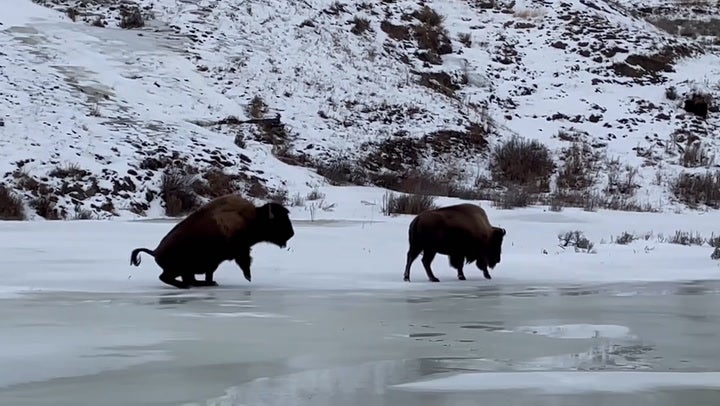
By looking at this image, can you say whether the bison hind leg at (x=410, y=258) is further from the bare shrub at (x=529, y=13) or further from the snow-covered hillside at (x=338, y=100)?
the bare shrub at (x=529, y=13)

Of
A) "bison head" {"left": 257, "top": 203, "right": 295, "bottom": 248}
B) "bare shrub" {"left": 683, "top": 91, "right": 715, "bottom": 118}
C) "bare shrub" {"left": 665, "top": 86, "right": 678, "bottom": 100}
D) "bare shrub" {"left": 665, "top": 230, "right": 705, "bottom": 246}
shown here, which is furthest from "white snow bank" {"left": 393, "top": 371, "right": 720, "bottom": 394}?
"bare shrub" {"left": 665, "top": 86, "right": 678, "bottom": 100}

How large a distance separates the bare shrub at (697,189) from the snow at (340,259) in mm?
9307

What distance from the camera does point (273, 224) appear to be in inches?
430

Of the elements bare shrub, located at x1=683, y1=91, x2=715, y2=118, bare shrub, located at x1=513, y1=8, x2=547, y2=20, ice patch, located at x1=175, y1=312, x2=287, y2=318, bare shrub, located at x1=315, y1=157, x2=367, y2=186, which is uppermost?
bare shrub, located at x1=513, y1=8, x2=547, y2=20

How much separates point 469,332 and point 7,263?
6.08 meters

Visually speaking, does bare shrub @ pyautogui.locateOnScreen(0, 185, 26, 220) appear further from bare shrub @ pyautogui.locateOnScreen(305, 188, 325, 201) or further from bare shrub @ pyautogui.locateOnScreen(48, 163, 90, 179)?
bare shrub @ pyautogui.locateOnScreen(305, 188, 325, 201)

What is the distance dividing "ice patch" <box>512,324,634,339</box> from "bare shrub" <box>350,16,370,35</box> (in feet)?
89.5

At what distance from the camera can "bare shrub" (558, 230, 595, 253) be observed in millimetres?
14398

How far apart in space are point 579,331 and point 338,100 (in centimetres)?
2279

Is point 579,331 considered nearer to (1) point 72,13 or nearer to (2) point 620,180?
(2) point 620,180

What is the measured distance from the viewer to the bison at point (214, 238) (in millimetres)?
10148

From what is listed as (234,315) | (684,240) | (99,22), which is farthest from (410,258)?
(99,22)

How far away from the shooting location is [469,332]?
6.82m

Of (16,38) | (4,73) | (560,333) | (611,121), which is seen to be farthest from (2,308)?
(611,121)
